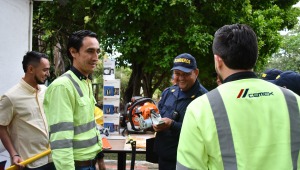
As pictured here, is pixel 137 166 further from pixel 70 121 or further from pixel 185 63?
pixel 70 121

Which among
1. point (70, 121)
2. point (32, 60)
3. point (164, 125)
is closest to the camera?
point (70, 121)

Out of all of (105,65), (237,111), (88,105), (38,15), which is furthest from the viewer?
(38,15)

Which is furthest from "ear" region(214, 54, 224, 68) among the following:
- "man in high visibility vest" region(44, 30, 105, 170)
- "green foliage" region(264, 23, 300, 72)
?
"green foliage" region(264, 23, 300, 72)

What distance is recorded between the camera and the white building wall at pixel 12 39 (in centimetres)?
363

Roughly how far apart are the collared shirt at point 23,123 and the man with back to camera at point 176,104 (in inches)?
41.4

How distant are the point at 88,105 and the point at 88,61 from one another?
0.32 m

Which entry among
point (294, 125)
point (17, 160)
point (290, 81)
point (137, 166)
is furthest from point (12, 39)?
point (137, 166)

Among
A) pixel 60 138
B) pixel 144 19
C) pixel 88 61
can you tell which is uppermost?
pixel 144 19

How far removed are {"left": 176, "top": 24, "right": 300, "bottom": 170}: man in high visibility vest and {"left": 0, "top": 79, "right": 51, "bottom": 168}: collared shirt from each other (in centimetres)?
180

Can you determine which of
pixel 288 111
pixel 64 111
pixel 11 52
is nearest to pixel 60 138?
pixel 64 111

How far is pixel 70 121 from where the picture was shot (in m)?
2.02

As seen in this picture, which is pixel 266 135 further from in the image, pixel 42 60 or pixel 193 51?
pixel 193 51

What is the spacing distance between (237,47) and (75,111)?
1.21m

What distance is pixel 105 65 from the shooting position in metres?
8.10
